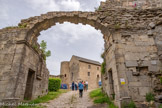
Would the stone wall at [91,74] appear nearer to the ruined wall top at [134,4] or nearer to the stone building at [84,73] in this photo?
the stone building at [84,73]

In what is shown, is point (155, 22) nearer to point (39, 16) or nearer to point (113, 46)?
point (113, 46)

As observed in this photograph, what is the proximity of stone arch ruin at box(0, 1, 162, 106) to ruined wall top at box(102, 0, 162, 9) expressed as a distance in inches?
13.1

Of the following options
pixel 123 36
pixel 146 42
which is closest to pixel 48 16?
pixel 123 36

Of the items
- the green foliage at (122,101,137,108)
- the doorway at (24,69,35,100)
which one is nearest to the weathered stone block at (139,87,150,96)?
the green foliage at (122,101,137,108)

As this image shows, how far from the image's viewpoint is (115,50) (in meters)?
5.22

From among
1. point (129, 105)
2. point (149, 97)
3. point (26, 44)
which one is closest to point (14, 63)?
point (26, 44)

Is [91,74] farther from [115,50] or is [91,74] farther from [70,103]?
[115,50]

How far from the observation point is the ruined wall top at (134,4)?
20.9ft

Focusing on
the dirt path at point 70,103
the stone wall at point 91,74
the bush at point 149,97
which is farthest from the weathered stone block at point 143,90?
the stone wall at point 91,74

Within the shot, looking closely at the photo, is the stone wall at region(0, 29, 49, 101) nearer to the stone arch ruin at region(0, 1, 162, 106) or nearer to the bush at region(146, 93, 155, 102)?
the stone arch ruin at region(0, 1, 162, 106)

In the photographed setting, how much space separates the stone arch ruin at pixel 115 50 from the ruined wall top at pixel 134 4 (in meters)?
0.33

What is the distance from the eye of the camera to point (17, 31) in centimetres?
597

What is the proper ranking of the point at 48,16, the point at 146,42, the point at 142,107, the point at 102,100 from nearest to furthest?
the point at 142,107
the point at 146,42
the point at 102,100
the point at 48,16

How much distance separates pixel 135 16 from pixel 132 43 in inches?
68.6
